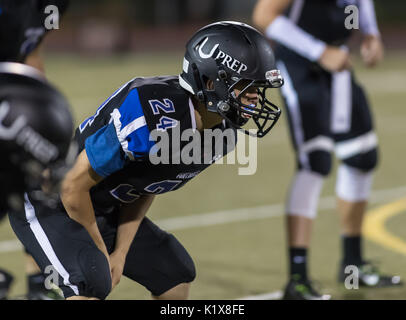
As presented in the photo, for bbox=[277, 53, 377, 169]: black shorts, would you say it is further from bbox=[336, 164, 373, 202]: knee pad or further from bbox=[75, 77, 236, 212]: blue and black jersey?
bbox=[75, 77, 236, 212]: blue and black jersey

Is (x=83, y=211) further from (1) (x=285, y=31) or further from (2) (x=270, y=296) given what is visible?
(1) (x=285, y=31)

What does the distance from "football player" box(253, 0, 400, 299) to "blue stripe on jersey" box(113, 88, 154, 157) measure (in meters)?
→ 1.86

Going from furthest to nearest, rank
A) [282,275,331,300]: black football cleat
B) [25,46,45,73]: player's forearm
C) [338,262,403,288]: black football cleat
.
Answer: [338,262,403,288]: black football cleat
[282,275,331,300]: black football cleat
[25,46,45,73]: player's forearm

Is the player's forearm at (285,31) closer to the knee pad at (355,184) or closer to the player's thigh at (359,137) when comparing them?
the player's thigh at (359,137)

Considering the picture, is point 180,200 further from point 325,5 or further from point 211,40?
point 211,40

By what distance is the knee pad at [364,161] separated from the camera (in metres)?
5.62

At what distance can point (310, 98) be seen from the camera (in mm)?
5430

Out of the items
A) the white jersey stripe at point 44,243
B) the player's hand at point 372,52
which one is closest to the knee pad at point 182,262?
the white jersey stripe at point 44,243

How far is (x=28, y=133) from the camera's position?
2.67m

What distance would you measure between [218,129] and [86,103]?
352 inches

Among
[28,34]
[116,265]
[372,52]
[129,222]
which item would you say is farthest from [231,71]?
[372,52]

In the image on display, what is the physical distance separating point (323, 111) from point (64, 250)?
2200 mm

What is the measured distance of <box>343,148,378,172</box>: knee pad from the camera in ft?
18.5

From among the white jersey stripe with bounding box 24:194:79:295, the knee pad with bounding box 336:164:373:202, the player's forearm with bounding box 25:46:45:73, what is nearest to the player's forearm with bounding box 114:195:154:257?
the white jersey stripe with bounding box 24:194:79:295
